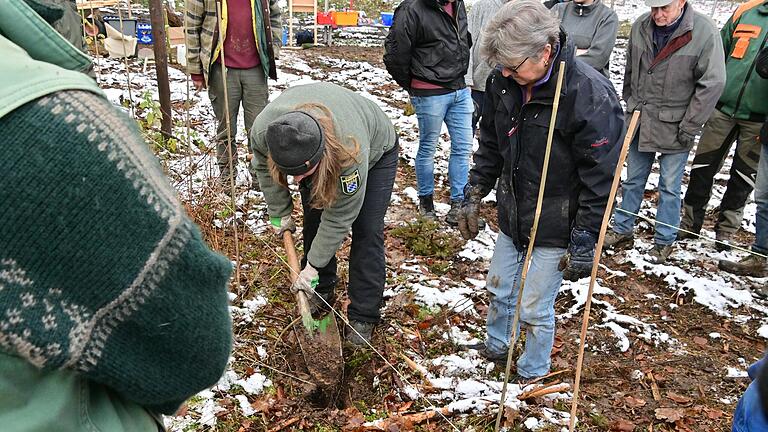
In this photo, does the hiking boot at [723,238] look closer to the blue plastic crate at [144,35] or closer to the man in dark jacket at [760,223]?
the man in dark jacket at [760,223]

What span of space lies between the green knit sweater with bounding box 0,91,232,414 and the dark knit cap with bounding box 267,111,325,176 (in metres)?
1.61

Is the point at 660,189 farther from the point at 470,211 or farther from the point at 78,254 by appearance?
the point at 78,254

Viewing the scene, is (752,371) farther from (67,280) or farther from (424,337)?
(424,337)

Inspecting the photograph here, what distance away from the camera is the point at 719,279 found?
4.21 m

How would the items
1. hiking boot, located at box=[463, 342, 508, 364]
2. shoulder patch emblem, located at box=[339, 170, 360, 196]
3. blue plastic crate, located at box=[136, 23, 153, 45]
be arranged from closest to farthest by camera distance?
shoulder patch emblem, located at box=[339, 170, 360, 196]
hiking boot, located at box=[463, 342, 508, 364]
blue plastic crate, located at box=[136, 23, 153, 45]

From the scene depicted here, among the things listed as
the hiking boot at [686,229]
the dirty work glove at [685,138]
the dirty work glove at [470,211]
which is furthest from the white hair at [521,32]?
the hiking boot at [686,229]

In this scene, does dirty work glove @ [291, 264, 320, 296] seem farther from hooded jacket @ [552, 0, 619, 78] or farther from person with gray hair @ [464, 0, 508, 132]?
hooded jacket @ [552, 0, 619, 78]

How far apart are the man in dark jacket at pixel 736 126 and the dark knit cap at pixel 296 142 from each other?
10.7ft

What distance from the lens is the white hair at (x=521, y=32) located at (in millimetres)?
2312

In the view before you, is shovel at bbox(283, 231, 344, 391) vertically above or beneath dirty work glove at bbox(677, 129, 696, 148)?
beneath

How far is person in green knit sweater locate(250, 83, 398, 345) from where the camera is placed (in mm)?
2383

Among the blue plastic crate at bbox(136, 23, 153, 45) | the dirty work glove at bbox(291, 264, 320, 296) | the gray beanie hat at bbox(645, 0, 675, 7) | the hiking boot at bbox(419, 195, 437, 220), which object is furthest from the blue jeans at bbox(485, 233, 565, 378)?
the blue plastic crate at bbox(136, 23, 153, 45)

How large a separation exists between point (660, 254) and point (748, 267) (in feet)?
2.07

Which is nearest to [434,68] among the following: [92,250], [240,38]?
[240,38]
